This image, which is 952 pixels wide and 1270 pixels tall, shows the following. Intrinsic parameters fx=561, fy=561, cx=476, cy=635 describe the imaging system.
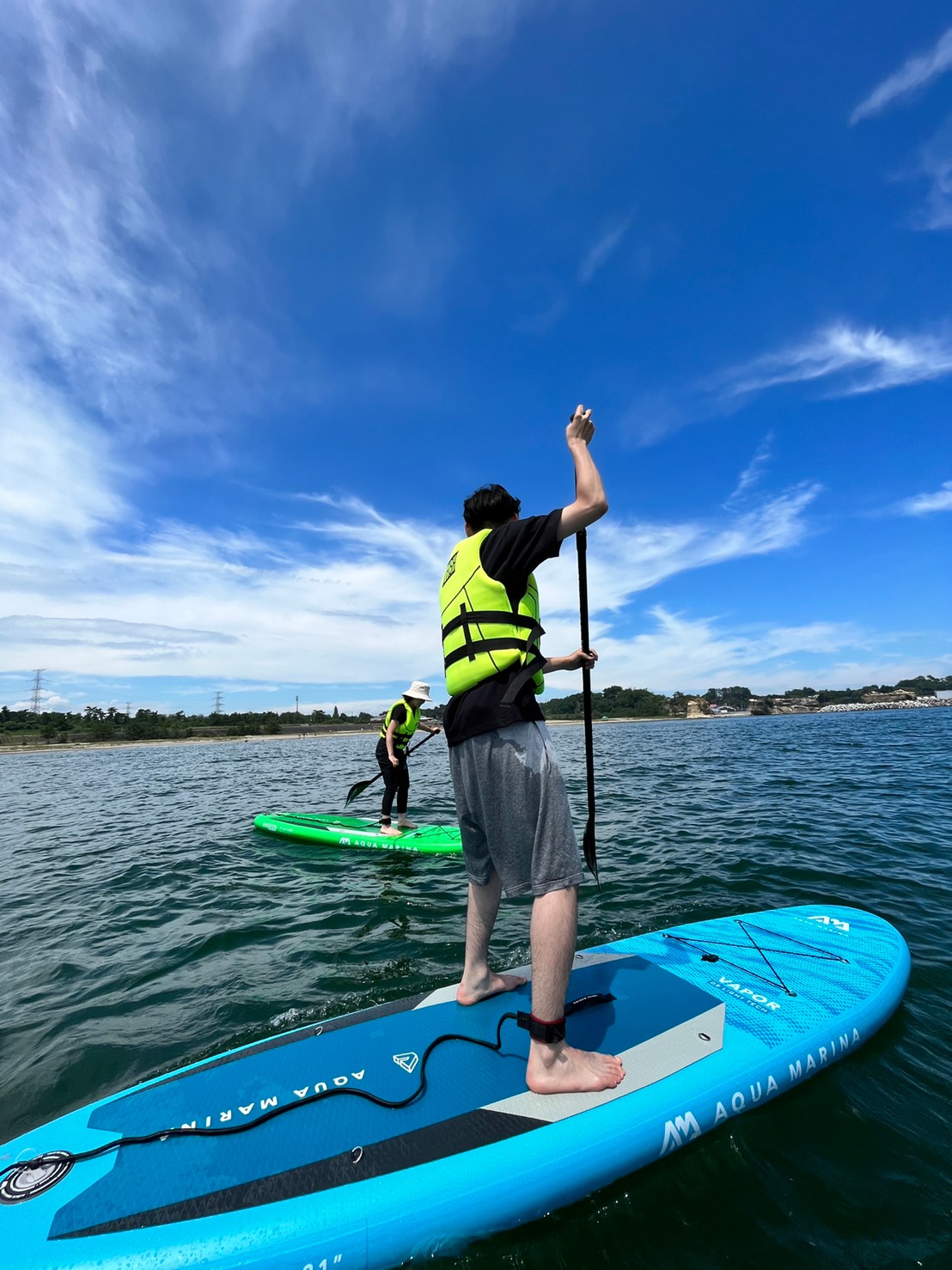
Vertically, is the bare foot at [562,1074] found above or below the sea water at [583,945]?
above

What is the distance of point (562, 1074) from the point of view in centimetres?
261

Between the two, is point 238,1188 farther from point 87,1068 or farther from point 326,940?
point 326,940

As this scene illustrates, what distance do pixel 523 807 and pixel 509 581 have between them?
3.47 feet

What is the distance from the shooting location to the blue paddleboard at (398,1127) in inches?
77.8

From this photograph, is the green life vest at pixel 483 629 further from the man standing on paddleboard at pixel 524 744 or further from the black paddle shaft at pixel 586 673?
the black paddle shaft at pixel 586 673

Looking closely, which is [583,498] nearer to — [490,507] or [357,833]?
[490,507]

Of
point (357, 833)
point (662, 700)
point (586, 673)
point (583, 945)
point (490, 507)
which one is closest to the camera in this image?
point (490, 507)

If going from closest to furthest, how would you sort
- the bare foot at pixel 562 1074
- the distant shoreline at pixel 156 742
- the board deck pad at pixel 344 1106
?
the board deck pad at pixel 344 1106 < the bare foot at pixel 562 1074 < the distant shoreline at pixel 156 742

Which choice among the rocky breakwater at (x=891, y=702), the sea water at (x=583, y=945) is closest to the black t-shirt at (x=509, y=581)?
the sea water at (x=583, y=945)

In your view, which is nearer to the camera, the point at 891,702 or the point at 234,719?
the point at 234,719

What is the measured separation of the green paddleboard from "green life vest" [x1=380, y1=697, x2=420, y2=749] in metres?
1.46

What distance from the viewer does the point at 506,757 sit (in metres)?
2.60

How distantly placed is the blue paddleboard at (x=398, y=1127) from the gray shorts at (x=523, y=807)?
3.31ft

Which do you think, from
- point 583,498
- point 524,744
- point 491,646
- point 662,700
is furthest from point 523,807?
point 662,700
